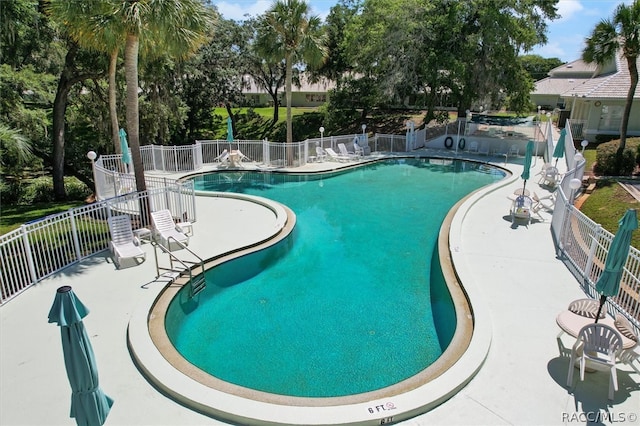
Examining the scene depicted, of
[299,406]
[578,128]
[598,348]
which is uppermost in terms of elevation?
[578,128]

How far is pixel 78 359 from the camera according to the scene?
3.69 meters

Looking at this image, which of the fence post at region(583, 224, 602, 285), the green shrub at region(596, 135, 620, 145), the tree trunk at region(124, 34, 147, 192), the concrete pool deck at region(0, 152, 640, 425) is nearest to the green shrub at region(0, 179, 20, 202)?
the tree trunk at region(124, 34, 147, 192)

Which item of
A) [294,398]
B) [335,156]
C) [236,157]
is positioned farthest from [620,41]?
[294,398]

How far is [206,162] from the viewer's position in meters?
20.9

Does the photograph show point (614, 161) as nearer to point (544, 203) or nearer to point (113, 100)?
point (544, 203)

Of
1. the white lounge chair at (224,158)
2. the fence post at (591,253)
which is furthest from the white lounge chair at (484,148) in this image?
the fence post at (591,253)

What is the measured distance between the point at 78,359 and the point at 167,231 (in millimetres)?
6312

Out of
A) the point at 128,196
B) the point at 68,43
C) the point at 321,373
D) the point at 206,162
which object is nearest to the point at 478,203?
the point at 321,373

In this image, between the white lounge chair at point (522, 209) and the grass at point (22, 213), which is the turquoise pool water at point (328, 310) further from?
the grass at point (22, 213)

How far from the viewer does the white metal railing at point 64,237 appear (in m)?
7.30

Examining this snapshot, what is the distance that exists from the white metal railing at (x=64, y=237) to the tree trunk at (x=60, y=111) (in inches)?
285

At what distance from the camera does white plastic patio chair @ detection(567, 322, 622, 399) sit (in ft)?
16.5

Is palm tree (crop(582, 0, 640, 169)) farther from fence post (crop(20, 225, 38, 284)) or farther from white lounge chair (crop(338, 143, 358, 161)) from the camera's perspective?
fence post (crop(20, 225, 38, 284))

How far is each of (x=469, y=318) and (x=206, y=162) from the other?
55.7ft
